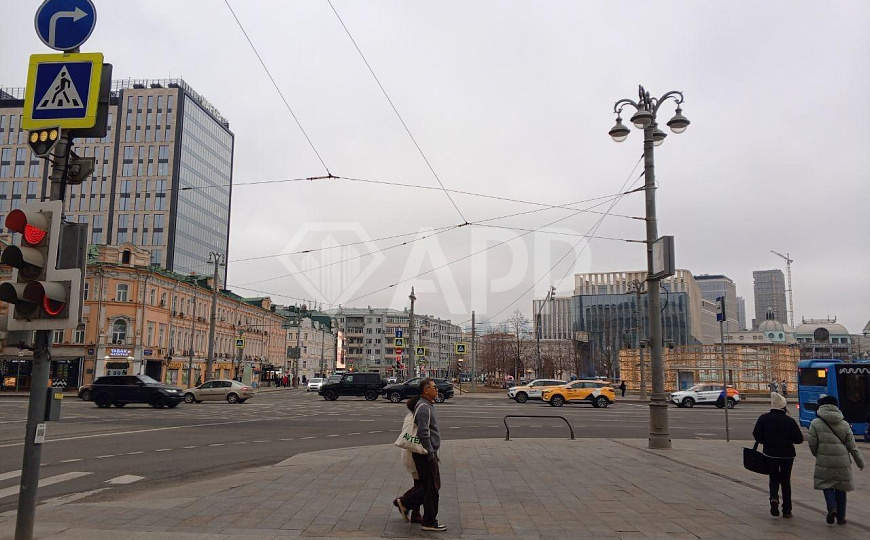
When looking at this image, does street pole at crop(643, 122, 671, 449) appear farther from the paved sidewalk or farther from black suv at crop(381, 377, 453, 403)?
black suv at crop(381, 377, 453, 403)

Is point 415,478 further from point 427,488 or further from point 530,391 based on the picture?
point 530,391

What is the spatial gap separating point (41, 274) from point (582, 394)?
113 ft

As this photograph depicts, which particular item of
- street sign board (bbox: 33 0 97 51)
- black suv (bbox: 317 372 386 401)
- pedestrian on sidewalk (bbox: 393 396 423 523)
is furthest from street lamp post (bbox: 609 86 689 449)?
black suv (bbox: 317 372 386 401)

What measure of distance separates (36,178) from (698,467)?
105 metres

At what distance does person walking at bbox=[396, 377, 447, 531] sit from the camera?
7273mm

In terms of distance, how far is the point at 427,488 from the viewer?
7348 mm

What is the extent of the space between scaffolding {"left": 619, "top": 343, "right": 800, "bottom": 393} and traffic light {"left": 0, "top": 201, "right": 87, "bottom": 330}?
5117cm

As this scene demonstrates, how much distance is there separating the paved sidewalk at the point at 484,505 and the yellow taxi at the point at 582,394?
23.8 meters

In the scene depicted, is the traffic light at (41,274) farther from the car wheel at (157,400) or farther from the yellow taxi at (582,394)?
the yellow taxi at (582,394)

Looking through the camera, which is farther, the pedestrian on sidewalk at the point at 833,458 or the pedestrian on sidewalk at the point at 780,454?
the pedestrian on sidewalk at the point at 780,454

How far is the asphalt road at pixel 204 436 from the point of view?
38.4 ft

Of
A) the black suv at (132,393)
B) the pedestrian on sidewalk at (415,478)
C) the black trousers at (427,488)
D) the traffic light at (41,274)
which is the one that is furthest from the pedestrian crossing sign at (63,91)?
the black suv at (132,393)

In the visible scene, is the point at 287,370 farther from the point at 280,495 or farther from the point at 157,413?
the point at 280,495

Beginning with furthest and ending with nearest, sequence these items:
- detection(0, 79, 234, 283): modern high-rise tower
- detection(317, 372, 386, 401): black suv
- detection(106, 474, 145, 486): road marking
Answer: detection(0, 79, 234, 283): modern high-rise tower, detection(317, 372, 386, 401): black suv, detection(106, 474, 145, 486): road marking
